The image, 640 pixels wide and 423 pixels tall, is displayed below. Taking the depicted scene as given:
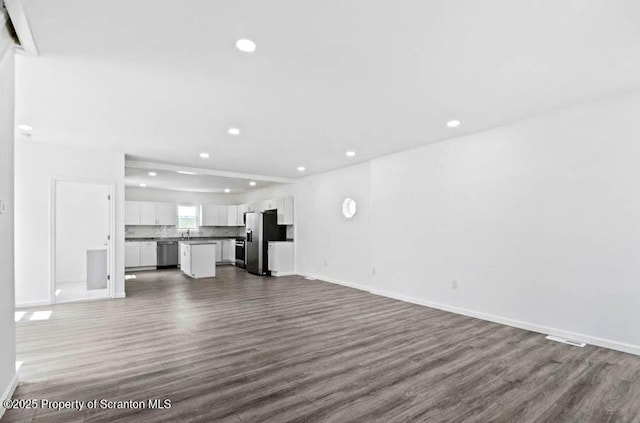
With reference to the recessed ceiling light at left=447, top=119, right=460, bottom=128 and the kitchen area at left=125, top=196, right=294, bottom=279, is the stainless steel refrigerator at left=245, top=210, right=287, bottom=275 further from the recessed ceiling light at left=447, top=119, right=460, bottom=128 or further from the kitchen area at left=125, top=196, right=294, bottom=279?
the recessed ceiling light at left=447, top=119, right=460, bottom=128

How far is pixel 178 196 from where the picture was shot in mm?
10953

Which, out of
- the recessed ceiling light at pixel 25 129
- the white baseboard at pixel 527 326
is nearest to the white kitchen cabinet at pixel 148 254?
the recessed ceiling light at pixel 25 129

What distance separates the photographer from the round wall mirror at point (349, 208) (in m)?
6.91

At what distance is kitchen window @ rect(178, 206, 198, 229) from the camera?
35.4 feet

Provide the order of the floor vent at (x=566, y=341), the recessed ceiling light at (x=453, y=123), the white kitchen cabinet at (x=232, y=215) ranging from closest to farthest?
the floor vent at (x=566, y=341)
the recessed ceiling light at (x=453, y=123)
the white kitchen cabinet at (x=232, y=215)

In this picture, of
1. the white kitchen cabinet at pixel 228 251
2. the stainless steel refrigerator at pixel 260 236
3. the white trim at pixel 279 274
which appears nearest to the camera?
the white trim at pixel 279 274

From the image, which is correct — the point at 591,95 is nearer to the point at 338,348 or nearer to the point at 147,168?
the point at 338,348

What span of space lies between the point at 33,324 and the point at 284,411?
13.4ft

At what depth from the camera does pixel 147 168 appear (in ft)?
22.4

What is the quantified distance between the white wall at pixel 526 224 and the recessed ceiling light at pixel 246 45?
3.55 metres

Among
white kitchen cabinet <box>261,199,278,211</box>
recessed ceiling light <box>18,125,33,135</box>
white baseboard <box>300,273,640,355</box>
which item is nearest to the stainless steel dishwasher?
white kitchen cabinet <box>261,199,278,211</box>

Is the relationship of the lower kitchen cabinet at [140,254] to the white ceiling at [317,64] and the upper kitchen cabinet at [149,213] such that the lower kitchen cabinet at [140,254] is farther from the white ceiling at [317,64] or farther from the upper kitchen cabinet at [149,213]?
the white ceiling at [317,64]

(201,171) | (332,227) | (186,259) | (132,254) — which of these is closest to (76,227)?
(132,254)

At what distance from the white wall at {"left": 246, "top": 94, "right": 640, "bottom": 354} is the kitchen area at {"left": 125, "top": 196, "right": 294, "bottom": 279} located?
327cm
